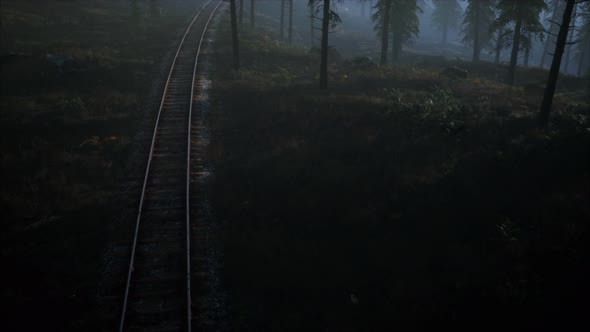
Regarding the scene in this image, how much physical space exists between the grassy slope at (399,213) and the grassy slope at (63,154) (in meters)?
3.68

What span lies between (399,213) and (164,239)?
682 centimetres

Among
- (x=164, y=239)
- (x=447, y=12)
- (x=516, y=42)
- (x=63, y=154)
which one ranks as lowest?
(x=164, y=239)

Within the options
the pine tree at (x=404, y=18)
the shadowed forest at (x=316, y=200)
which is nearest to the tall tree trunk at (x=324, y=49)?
the shadowed forest at (x=316, y=200)

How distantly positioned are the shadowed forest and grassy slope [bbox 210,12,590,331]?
0.05 meters

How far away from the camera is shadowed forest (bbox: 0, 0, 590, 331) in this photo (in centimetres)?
849

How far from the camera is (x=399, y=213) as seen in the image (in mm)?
11289

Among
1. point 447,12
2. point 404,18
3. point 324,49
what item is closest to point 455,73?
point 324,49

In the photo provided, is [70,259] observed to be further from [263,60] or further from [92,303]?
[263,60]

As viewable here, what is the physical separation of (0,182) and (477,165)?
16.5 m

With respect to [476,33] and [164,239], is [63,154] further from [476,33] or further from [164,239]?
[476,33]

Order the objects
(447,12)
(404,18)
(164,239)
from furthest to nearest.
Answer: (447,12)
(404,18)
(164,239)

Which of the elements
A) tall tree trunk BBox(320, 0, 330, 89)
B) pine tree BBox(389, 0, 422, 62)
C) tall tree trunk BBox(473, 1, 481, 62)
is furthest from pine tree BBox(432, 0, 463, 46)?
tall tree trunk BBox(320, 0, 330, 89)

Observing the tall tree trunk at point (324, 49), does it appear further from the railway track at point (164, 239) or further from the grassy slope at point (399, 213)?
the railway track at point (164, 239)

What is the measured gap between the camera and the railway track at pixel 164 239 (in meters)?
8.36
